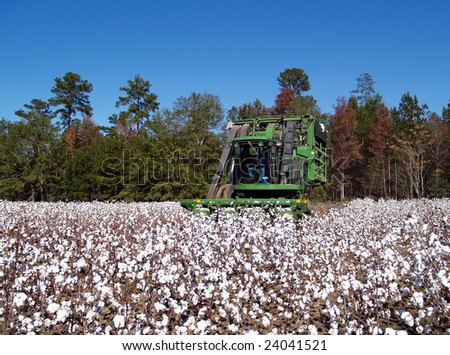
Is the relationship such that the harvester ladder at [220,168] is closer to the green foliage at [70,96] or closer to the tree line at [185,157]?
the tree line at [185,157]

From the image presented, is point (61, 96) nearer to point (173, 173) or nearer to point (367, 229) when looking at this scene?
point (173, 173)

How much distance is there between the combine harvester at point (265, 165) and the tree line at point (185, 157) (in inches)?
739

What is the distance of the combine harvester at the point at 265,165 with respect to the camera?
506 inches

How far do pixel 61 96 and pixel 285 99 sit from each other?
3803 centimetres

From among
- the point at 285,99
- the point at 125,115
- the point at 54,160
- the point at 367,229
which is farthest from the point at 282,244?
the point at 125,115

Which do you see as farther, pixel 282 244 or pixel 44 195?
pixel 44 195

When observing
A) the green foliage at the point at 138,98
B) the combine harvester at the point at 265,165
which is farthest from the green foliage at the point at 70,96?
the combine harvester at the point at 265,165

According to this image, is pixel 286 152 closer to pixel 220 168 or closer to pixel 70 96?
pixel 220 168

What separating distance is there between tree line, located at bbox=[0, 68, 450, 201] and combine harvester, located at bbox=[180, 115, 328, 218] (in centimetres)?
1877

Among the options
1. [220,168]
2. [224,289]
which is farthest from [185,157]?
[224,289]

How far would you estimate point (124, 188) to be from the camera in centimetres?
3872
